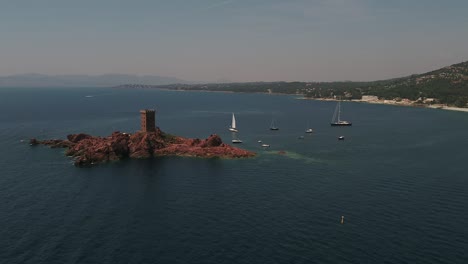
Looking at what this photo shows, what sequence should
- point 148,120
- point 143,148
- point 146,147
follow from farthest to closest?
point 148,120 → point 146,147 → point 143,148

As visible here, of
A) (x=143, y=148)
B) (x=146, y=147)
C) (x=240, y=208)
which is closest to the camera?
(x=240, y=208)

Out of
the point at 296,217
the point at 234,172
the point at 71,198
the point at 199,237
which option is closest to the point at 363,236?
the point at 296,217

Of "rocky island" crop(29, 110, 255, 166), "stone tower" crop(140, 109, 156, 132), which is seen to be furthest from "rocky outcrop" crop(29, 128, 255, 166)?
"stone tower" crop(140, 109, 156, 132)

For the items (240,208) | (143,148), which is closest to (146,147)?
(143,148)

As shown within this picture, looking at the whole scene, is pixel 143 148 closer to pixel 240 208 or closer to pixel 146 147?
pixel 146 147

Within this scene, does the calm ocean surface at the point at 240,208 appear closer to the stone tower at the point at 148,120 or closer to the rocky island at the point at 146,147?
the rocky island at the point at 146,147

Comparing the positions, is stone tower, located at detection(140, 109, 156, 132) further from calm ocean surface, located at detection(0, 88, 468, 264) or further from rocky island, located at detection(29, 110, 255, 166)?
calm ocean surface, located at detection(0, 88, 468, 264)

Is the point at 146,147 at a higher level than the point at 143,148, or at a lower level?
higher

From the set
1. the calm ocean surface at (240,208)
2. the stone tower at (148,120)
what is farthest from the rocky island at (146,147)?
the calm ocean surface at (240,208)

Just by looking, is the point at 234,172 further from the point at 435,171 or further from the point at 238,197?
the point at 435,171
